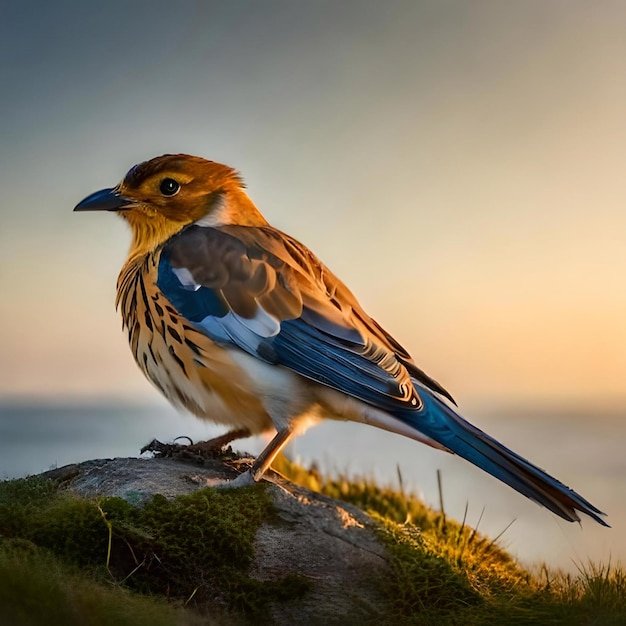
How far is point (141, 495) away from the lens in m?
4.05

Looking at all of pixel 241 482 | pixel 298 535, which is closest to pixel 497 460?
pixel 298 535

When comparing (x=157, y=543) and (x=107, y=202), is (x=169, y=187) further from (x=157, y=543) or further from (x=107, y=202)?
(x=157, y=543)

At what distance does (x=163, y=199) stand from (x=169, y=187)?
0.29ft

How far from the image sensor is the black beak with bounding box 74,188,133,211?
5039mm

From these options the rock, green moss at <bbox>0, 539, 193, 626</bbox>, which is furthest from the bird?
green moss at <bbox>0, 539, 193, 626</bbox>

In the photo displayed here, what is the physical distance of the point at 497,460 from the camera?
4090 millimetres

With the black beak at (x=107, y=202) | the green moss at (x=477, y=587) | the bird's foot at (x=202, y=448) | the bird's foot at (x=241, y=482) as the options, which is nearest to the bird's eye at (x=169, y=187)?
the black beak at (x=107, y=202)

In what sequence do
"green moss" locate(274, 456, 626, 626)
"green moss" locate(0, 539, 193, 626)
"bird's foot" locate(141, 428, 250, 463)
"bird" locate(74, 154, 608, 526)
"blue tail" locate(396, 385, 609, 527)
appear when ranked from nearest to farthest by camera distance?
"green moss" locate(0, 539, 193, 626) < "green moss" locate(274, 456, 626, 626) < "blue tail" locate(396, 385, 609, 527) < "bird" locate(74, 154, 608, 526) < "bird's foot" locate(141, 428, 250, 463)

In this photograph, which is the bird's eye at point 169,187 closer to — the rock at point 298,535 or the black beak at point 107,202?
the black beak at point 107,202

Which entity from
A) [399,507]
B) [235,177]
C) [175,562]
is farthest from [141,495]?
[399,507]

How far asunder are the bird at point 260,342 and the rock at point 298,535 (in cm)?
30

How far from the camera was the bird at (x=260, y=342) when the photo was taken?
424cm

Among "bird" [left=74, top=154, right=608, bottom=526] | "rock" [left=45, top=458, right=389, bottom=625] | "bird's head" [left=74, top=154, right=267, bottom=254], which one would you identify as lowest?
"rock" [left=45, top=458, right=389, bottom=625]

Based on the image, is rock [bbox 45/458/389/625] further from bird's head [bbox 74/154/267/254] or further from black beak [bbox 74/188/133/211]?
black beak [bbox 74/188/133/211]
